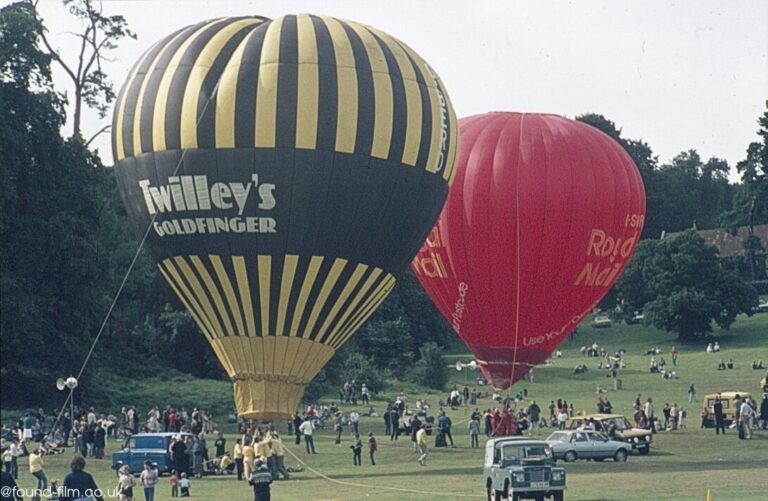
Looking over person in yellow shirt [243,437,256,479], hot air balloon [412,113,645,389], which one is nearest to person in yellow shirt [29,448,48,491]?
person in yellow shirt [243,437,256,479]

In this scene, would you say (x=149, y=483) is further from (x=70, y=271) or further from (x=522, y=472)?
(x=70, y=271)

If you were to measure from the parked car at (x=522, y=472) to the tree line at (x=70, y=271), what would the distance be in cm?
2421

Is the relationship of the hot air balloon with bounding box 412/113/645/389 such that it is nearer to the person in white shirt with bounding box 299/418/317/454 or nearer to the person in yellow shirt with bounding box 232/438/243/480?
the person in white shirt with bounding box 299/418/317/454

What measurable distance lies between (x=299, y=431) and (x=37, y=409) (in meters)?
12.2

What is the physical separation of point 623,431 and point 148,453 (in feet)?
43.6

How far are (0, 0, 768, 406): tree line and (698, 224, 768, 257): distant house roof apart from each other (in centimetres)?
5382

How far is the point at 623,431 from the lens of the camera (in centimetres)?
4450

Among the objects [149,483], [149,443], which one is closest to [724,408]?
[149,443]

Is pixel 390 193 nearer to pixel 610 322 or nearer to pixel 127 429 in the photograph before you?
pixel 127 429

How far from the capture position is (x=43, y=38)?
65.1 meters

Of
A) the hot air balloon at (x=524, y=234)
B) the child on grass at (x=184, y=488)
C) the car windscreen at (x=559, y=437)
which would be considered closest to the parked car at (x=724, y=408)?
the hot air balloon at (x=524, y=234)

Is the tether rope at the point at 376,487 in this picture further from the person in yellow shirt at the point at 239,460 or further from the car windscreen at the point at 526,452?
the car windscreen at the point at 526,452

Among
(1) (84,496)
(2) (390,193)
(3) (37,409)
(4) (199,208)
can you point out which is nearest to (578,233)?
(2) (390,193)

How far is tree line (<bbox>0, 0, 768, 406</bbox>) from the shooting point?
55875mm
